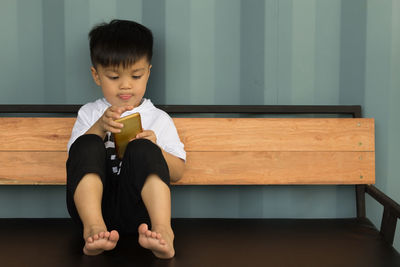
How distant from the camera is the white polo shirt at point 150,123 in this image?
4.09ft

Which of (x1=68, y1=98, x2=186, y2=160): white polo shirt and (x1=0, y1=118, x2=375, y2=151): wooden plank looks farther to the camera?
(x1=0, y1=118, x2=375, y2=151): wooden plank

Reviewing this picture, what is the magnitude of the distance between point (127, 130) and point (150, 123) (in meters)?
0.18

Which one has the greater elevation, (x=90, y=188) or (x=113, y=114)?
(x=113, y=114)

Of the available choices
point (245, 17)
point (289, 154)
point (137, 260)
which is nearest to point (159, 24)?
point (245, 17)

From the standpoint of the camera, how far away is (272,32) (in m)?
1.46

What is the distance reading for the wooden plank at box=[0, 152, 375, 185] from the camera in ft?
4.48

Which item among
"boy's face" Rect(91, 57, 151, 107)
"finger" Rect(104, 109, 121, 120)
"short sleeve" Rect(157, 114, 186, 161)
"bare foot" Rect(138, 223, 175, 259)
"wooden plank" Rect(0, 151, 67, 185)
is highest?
"boy's face" Rect(91, 57, 151, 107)

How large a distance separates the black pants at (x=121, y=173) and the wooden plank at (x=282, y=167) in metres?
0.31

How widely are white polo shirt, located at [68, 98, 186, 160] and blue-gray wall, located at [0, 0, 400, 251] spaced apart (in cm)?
17

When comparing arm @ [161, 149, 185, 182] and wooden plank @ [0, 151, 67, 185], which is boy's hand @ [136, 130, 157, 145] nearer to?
arm @ [161, 149, 185, 182]

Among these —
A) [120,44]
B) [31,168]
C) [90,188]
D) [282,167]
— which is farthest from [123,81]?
[282,167]

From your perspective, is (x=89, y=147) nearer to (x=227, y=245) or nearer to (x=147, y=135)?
(x=147, y=135)

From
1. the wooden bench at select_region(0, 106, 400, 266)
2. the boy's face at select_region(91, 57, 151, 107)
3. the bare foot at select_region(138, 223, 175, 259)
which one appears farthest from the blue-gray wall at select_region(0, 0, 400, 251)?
the bare foot at select_region(138, 223, 175, 259)

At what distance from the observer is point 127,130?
1.11 meters
